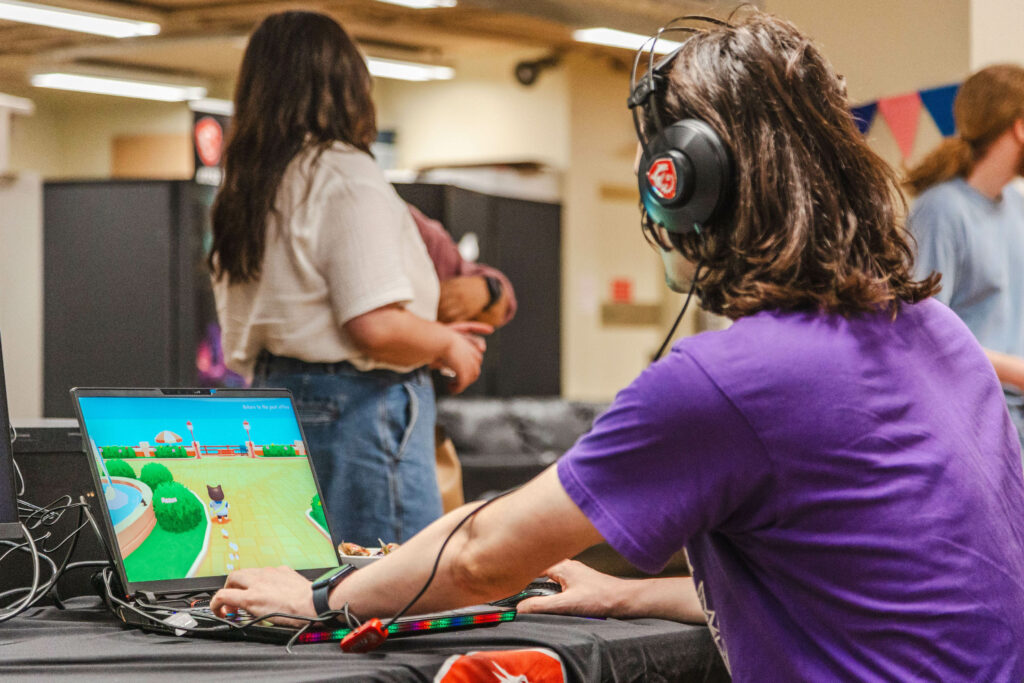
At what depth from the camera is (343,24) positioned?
6.45m

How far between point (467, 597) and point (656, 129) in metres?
0.47

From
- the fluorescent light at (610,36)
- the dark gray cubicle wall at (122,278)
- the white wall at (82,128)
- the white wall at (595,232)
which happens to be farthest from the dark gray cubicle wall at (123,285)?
the white wall at (82,128)

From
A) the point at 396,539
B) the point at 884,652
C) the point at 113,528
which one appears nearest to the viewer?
the point at 884,652

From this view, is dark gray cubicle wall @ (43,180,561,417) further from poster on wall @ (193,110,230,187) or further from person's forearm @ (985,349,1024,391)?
person's forearm @ (985,349,1024,391)

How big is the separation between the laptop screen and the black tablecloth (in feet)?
0.35

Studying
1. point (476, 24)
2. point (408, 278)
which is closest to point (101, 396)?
point (408, 278)

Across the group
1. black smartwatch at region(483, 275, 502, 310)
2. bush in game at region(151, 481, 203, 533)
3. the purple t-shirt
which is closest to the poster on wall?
black smartwatch at region(483, 275, 502, 310)

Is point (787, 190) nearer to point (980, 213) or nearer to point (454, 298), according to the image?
point (454, 298)

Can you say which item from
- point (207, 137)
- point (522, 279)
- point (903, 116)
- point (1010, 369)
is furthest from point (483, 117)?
point (1010, 369)

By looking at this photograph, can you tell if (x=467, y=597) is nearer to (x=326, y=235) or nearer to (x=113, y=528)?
(x=113, y=528)

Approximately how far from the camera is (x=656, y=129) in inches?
42.3

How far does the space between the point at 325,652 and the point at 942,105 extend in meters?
2.64

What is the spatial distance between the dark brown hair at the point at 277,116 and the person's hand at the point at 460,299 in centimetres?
35

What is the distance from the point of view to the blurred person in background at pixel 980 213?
239 centimetres
